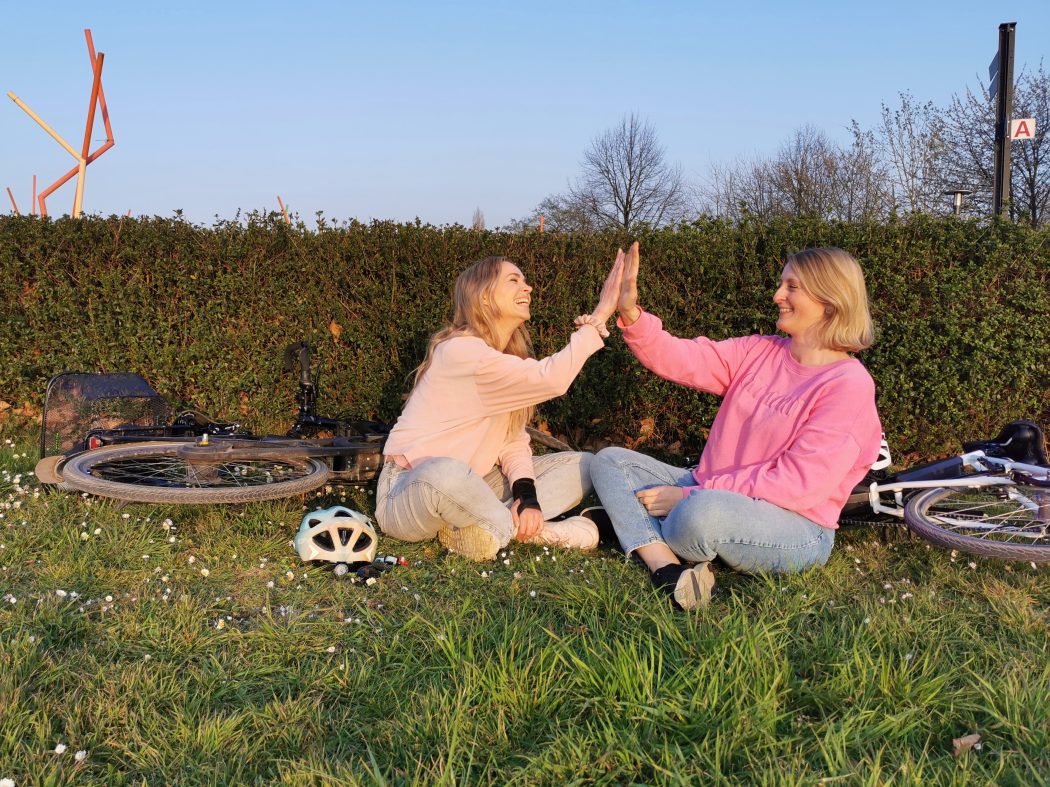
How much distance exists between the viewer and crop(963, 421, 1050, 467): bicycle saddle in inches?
153

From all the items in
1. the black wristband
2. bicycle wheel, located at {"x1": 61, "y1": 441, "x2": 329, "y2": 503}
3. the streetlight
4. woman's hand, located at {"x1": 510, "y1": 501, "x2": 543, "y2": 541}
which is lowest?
woman's hand, located at {"x1": 510, "y1": 501, "x2": 543, "y2": 541}

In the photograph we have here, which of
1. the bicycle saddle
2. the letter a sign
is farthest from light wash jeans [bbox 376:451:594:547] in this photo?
the letter a sign

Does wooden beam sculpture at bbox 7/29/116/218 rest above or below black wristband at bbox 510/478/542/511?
above

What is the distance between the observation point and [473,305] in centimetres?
411

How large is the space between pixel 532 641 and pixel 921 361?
3669mm

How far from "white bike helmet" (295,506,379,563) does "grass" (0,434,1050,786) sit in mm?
103

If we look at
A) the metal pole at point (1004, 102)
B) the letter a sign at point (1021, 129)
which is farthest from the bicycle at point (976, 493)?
the letter a sign at point (1021, 129)

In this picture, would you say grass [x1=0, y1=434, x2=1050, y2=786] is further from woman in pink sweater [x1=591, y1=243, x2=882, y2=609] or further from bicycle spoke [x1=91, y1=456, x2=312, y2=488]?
bicycle spoke [x1=91, y1=456, x2=312, y2=488]

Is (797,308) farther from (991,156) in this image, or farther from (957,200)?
(991,156)

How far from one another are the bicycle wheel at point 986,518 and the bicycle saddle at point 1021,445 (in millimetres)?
153

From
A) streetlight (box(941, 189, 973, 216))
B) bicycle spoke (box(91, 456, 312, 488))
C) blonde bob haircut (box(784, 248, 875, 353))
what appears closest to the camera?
blonde bob haircut (box(784, 248, 875, 353))

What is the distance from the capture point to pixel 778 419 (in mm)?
3537

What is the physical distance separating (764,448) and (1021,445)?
51.9 inches

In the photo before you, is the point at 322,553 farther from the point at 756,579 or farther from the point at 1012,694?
the point at 1012,694
